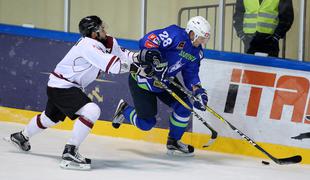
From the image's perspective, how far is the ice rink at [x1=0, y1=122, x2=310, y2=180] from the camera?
13.9ft

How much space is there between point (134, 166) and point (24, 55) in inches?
66.3

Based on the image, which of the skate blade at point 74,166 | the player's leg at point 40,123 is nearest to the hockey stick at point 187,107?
the player's leg at point 40,123

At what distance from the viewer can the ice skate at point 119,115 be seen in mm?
5117

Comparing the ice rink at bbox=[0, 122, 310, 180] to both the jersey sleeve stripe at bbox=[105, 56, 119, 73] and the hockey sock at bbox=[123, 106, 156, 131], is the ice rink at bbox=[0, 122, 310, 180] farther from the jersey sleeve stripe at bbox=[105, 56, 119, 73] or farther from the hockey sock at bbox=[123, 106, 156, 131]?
the jersey sleeve stripe at bbox=[105, 56, 119, 73]

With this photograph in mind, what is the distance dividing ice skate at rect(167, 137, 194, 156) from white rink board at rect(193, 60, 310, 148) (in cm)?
25

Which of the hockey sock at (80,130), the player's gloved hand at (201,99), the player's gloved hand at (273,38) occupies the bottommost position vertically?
the hockey sock at (80,130)

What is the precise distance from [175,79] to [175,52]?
23 centimetres

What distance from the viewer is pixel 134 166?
455cm

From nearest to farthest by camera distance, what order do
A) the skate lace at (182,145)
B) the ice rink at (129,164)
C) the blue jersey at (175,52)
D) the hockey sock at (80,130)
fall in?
the ice rink at (129,164) < the hockey sock at (80,130) < the blue jersey at (175,52) < the skate lace at (182,145)

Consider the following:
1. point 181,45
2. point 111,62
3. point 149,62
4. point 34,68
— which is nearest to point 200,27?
point 181,45

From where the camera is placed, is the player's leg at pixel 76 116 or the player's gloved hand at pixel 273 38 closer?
A: the player's leg at pixel 76 116

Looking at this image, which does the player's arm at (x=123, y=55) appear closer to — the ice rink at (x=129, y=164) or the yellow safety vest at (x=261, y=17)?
the ice rink at (x=129, y=164)

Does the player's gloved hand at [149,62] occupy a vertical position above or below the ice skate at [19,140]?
above

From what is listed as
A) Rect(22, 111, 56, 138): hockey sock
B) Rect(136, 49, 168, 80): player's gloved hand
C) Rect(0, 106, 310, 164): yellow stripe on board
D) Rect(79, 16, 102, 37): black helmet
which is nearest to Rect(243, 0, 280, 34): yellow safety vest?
Rect(0, 106, 310, 164): yellow stripe on board
